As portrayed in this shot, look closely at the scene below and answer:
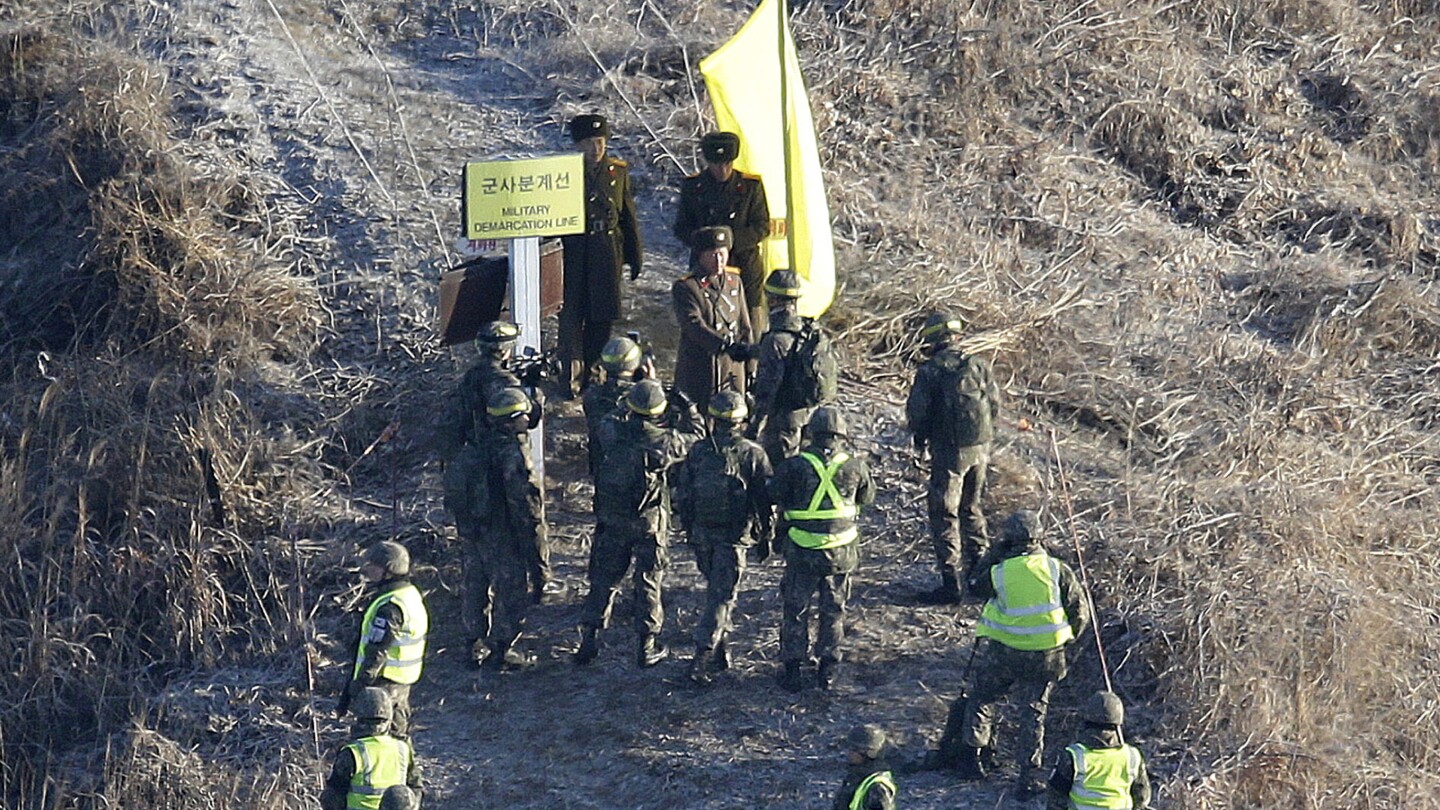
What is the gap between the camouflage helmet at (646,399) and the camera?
10.8 metres

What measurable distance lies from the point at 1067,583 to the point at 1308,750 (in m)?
1.95

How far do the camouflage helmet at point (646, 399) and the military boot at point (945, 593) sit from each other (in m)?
2.20

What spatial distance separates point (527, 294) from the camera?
12.2 metres

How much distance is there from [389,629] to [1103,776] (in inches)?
147

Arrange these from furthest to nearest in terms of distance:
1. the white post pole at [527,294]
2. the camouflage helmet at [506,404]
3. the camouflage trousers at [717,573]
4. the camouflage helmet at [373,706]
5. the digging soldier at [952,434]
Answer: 1. the white post pole at [527,294]
2. the digging soldier at [952,434]
3. the camouflage helmet at [506,404]
4. the camouflage trousers at [717,573]
5. the camouflage helmet at [373,706]

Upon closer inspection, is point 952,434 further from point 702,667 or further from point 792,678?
point 702,667

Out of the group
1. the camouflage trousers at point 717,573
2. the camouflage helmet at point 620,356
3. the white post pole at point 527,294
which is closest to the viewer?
the camouflage trousers at point 717,573

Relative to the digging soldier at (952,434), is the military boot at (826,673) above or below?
below

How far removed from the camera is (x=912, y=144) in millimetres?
16656

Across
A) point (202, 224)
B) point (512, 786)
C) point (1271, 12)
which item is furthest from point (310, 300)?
point (1271, 12)

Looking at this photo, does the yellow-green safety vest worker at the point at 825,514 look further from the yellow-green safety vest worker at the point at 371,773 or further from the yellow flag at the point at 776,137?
the yellow flag at the point at 776,137

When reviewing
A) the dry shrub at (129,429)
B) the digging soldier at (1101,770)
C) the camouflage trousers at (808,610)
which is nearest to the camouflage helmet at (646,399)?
the camouflage trousers at (808,610)

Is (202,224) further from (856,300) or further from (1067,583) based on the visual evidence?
(1067,583)

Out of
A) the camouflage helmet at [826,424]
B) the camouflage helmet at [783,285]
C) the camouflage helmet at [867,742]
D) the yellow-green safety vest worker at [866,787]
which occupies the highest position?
the camouflage helmet at [783,285]
